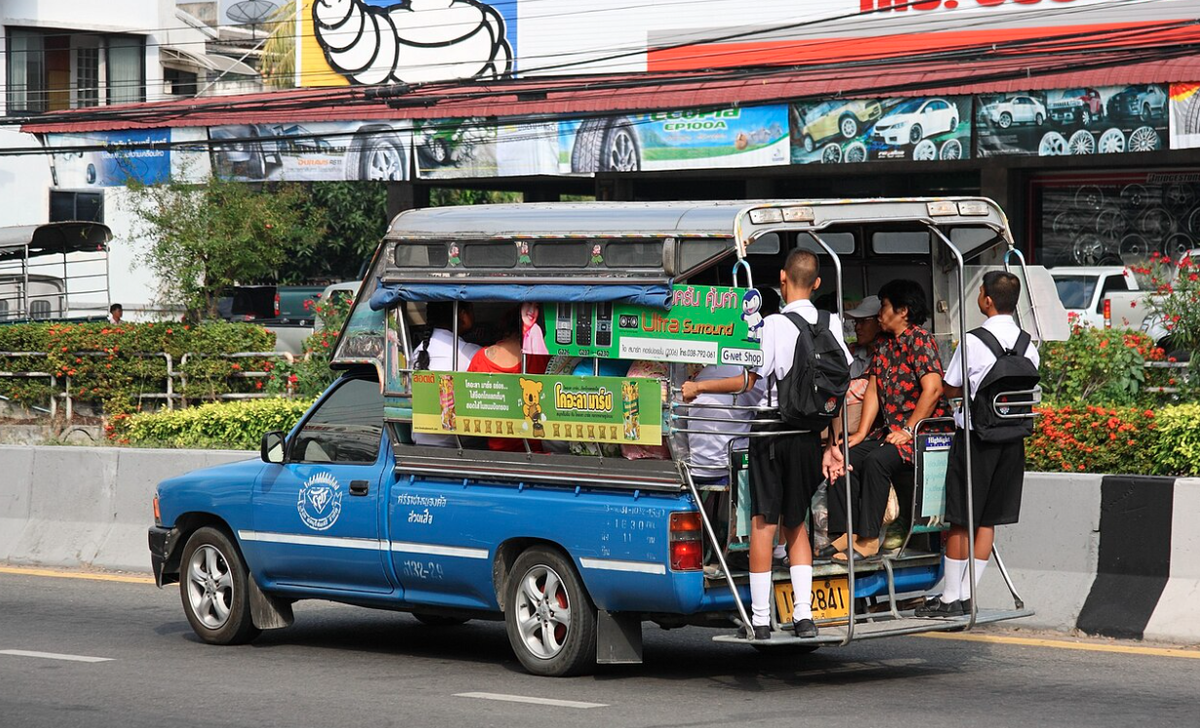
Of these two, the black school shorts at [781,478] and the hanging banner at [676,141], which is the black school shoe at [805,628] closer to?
the black school shorts at [781,478]

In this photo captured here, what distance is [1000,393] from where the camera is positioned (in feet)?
27.3

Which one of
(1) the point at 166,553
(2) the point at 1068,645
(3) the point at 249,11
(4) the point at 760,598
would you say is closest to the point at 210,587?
(1) the point at 166,553

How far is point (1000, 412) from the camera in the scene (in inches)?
328

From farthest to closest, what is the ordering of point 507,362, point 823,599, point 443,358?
1. point 443,358
2. point 507,362
3. point 823,599

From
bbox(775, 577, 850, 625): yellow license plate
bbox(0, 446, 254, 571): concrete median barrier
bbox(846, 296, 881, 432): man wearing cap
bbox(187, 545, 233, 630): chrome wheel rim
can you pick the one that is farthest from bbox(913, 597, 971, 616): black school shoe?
bbox(0, 446, 254, 571): concrete median barrier

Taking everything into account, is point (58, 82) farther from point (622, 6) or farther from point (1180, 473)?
point (1180, 473)

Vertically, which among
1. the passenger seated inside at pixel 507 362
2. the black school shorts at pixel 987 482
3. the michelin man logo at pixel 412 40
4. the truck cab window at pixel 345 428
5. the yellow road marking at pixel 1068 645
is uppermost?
the michelin man logo at pixel 412 40

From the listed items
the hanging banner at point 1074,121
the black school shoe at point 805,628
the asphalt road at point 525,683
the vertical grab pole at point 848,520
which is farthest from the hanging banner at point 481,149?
the black school shoe at point 805,628

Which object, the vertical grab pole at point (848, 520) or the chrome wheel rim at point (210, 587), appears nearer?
the vertical grab pole at point (848, 520)

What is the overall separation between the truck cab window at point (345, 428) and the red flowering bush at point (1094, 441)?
4778mm

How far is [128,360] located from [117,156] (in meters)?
12.8

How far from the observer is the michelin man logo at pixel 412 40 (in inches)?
1236

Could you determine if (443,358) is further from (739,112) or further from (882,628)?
(739,112)

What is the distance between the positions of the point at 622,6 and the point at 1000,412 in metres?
23.0
